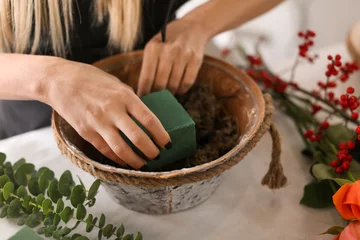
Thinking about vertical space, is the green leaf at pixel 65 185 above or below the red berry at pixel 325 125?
below

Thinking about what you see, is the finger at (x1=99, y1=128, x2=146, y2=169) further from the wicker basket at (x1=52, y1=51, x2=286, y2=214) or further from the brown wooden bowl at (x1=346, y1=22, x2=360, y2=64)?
the brown wooden bowl at (x1=346, y1=22, x2=360, y2=64)

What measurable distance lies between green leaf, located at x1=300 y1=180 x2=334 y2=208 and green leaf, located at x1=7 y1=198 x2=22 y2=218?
0.41m

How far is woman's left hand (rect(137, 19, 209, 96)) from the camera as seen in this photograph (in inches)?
24.2

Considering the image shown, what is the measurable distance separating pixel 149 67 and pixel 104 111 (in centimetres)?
14

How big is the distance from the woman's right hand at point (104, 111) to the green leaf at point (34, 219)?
120 mm

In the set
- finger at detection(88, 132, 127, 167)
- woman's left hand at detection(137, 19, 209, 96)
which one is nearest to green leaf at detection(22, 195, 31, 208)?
finger at detection(88, 132, 127, 167)

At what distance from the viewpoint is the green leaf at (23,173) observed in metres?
0.56

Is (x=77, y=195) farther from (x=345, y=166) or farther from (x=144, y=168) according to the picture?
(x=345, y=166)

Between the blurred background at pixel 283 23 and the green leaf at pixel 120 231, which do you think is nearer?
the green leaf at pixel 120 231

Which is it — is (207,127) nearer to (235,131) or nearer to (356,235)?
(235,131)

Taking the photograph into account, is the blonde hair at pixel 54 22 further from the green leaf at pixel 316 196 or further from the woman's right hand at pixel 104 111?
the green leaf at pixel 316 196

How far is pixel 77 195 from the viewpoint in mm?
518

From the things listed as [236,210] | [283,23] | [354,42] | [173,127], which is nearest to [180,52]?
[173,127]

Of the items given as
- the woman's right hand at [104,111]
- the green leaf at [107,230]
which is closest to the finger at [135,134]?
the woman's right hand at [104,111]
